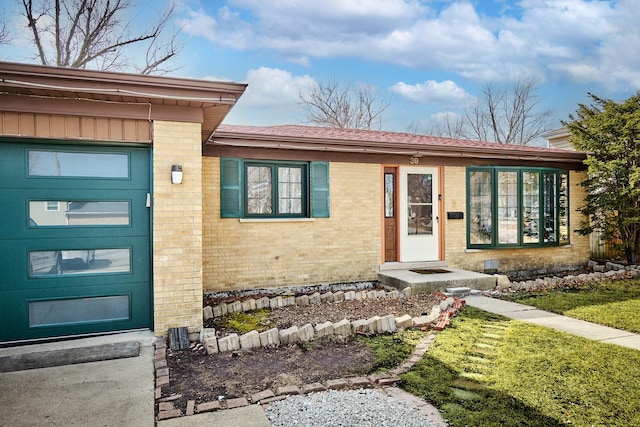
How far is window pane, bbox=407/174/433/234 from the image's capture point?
8953mm

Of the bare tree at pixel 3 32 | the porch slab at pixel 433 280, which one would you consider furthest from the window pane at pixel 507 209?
the bare tree at pixel 3 32

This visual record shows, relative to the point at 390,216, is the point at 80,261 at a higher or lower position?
lower

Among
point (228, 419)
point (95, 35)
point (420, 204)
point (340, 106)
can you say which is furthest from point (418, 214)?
point (340, 106)

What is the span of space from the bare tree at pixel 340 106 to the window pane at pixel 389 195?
53.5ft

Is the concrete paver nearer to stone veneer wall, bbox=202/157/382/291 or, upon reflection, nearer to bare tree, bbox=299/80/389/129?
stone veneer wall, bbox=202/157/382/291

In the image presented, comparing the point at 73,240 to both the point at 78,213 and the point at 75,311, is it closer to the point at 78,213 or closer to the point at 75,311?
the point at 78,213

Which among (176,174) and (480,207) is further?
(480,207)

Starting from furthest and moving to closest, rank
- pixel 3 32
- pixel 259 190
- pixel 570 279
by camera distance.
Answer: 1. pixel 3 32
2. pixel 570 279
3. pixel 259 190

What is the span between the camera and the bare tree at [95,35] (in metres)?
16.1

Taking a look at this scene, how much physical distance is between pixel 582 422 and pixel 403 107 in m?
27.1

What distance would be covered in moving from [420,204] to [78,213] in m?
6.55

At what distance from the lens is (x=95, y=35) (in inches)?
663

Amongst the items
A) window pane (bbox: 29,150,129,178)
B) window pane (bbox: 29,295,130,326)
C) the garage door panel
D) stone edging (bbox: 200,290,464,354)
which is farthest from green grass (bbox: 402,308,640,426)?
window pane (bbox: 29,150,129,178)

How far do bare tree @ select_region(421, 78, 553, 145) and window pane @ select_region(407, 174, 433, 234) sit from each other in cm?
2228
